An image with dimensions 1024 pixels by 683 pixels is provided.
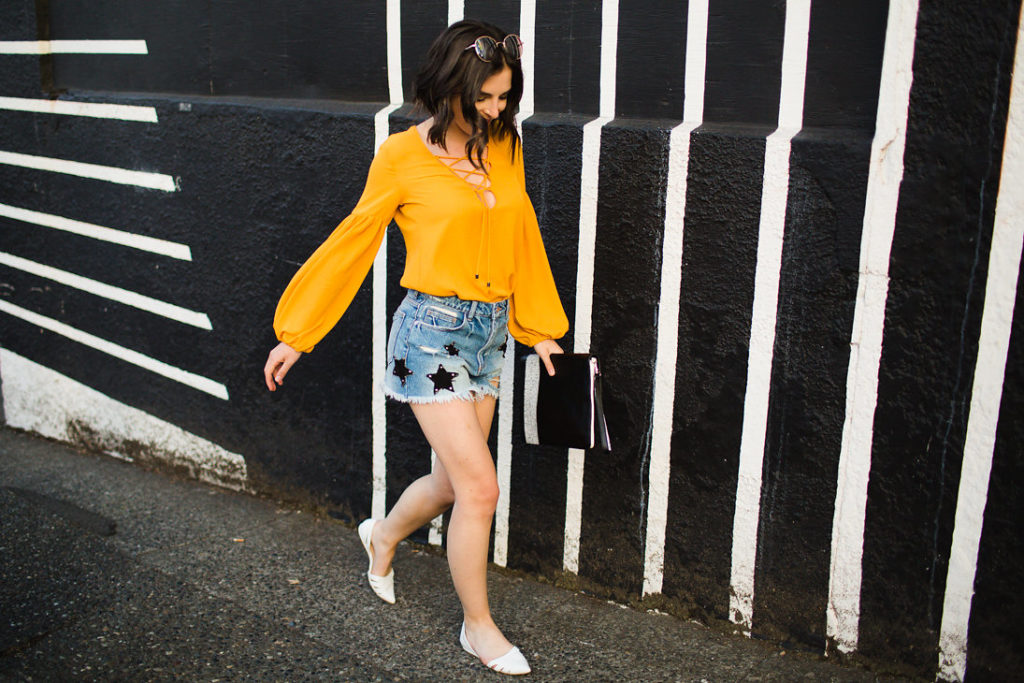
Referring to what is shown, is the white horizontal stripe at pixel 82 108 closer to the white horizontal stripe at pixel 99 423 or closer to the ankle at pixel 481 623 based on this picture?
the white horizontal stripe at pixel 99 423

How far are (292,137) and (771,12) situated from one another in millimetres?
2022

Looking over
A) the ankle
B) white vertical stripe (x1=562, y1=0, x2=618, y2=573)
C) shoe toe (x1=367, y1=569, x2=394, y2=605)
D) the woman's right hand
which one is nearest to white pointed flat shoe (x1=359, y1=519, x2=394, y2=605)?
shoe toe (x1=367, y1=569, x2=394, y2=605)

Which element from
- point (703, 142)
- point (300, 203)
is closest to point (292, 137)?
point (300, 203)

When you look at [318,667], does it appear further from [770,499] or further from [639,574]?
[770,499]

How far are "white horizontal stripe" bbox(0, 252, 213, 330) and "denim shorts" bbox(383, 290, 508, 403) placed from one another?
6.19ft

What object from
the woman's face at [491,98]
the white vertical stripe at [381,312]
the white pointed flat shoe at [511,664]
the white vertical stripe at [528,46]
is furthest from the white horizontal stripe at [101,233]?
the white pointed flat shoe at [511,664]

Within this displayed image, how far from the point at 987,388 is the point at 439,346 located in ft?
5.25

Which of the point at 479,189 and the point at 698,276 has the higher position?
the point at 479,189

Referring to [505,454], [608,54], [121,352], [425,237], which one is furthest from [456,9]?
[121,352]

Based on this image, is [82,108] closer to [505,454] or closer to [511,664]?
[505,454]

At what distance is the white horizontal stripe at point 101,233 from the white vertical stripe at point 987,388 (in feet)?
11.1

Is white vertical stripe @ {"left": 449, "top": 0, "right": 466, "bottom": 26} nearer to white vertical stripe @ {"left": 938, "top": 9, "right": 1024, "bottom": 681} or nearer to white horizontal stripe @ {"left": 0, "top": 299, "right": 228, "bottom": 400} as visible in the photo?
white vertical stripe @ {"left": 938, "top": 9, "right": 1024, "bottom": 681}

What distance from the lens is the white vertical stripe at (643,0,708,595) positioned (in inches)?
126

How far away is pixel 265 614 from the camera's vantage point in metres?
3.63
